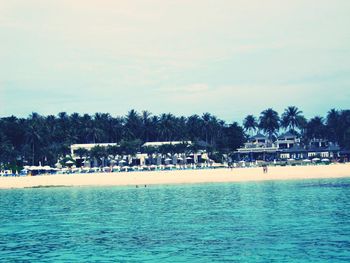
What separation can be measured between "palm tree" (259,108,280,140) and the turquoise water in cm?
10710

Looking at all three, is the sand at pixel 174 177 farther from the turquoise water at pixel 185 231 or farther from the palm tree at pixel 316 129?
the palm tree at pixel 316 129

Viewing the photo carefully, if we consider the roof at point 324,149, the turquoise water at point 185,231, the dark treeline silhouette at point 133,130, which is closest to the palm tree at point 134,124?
the dark treeline silhouette at point 133,130

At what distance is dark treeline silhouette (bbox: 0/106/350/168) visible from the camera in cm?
11438

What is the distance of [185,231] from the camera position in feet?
97.0

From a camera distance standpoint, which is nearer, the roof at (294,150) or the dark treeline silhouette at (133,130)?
the dark treeline silhouette at (133,130)

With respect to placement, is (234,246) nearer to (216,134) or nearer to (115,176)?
(115,176)

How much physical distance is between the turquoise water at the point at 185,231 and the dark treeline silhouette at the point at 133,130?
222 feet

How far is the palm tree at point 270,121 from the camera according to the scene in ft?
506

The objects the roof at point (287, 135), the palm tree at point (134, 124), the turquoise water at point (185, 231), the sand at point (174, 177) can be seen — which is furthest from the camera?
the roof at point (287, 135)

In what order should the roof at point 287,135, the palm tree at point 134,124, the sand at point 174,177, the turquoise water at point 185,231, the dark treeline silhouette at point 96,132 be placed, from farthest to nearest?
the roof at point 287,135
the palm tree at point 134,124
the dark treeline silhouette at point 96,132
the sand at point 174,177
the turquoise water at point 185,231

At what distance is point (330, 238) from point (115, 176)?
62.4m

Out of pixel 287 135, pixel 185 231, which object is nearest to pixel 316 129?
pixel 287 135

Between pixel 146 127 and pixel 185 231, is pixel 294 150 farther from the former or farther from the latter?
pixel 185 231

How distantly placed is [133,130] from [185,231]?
346ft
